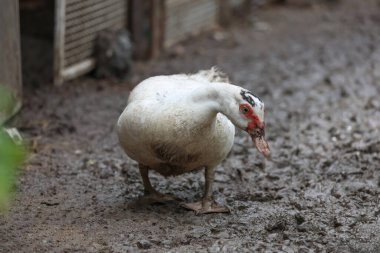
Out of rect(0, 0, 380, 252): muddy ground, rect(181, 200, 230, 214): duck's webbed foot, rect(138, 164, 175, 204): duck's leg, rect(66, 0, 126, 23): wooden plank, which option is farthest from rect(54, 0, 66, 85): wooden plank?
rect(181, 200, 230, 214): duck's webbed foot

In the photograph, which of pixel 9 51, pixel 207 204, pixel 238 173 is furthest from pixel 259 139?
pixel 9 51

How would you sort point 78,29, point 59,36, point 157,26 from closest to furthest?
point 59,36 < point 78,29 < point 157,26

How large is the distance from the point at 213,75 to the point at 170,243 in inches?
48.6

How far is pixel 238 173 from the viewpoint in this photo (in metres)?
5.27

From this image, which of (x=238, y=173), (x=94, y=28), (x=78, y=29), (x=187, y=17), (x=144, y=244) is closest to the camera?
(x=144, y=244)

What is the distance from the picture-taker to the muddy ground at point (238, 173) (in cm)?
406

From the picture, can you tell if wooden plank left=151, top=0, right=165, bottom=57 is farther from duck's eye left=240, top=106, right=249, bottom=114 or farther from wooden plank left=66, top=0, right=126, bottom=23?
duck's eye left=240, top=106, right=249, bottom=114

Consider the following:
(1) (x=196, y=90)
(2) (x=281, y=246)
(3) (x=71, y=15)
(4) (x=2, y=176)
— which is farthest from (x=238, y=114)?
(3) (x=71, y=15)

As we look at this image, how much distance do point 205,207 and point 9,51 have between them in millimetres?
1998

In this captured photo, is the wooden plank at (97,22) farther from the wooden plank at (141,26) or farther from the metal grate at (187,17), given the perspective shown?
the metal grate at (187,17)

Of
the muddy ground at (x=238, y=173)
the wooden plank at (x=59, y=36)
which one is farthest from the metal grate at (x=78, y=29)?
the muddy ground at (x=238, y=173)

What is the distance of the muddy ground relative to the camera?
4.06 m

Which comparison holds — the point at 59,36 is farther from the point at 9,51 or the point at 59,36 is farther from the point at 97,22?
the point at 9,51

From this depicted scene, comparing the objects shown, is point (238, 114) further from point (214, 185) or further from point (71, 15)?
point (71, 15)
